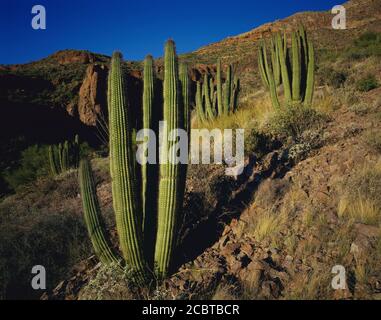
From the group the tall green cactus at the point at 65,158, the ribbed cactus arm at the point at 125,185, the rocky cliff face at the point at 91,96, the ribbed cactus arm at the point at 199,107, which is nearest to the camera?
the ribbed cactus arm at the point at 125,185

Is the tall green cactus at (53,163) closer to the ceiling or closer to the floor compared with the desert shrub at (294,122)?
closer to the floor

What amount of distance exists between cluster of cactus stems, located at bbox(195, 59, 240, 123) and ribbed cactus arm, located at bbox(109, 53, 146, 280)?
6.47 m

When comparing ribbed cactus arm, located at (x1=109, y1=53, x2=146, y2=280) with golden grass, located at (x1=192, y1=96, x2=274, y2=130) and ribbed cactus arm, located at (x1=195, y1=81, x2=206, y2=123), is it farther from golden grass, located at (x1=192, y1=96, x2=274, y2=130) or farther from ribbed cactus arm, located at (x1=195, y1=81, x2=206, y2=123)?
ribbed cactus arm, located at (x1=195, y1=81, x2=206, y2=123)

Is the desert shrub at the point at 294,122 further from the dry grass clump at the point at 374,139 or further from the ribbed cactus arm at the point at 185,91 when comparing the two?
the ribbed cactus arm at the point at 185,91

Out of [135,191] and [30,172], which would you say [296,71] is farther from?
[30,172]

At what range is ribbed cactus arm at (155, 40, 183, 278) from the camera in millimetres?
4141

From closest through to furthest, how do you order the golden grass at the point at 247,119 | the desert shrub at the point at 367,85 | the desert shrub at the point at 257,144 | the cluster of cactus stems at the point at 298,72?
the desert shrub at the point at 257,144 < the golden grass at the point at 247,119 < the cluster of cactus stems at the point at 298,72 < the desert shrub at the point at 367,85

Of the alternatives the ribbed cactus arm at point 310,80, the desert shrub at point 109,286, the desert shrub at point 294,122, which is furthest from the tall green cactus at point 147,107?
the ribbed cactus arm at point 310,80

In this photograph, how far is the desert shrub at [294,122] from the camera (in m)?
7.38

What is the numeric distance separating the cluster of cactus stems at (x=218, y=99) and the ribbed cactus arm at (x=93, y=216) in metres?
6.63

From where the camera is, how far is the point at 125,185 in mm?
4098

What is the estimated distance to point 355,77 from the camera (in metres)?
10.6

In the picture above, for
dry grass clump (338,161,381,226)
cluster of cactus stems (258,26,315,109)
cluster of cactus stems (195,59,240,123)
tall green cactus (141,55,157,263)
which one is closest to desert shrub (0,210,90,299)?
tall green cactus (141,55,157,263)

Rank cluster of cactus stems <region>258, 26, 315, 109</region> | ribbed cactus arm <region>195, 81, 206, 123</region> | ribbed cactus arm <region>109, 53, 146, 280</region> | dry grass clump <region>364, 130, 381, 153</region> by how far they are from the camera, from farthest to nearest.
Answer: ribbed cactus arm <region>195, 81, 206, 123</region> → cluster of cactus stems <region>258, 26, 315, 109</region> → dry grass clump <region>364, 130, 381, 153</region> → ribbed cactus arm <region>109, 53, 146, 280</region>
